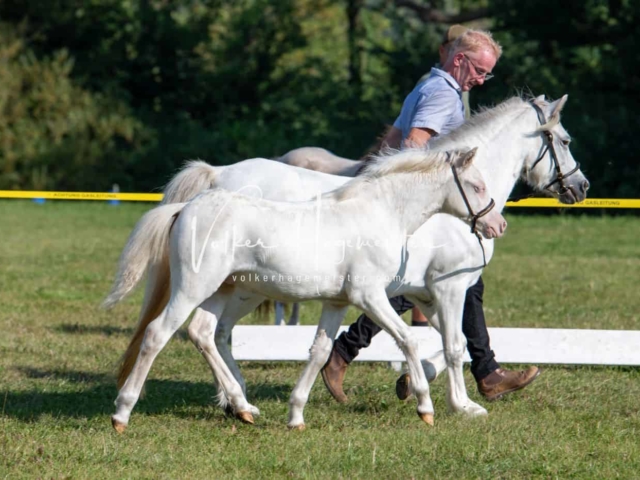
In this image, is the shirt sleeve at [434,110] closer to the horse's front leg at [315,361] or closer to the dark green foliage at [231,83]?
the horse's front leg at [315,361]

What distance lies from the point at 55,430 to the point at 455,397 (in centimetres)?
234

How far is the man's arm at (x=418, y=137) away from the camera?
6.13 m

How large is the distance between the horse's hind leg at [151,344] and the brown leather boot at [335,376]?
145cm

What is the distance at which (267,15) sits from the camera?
97.7 ft

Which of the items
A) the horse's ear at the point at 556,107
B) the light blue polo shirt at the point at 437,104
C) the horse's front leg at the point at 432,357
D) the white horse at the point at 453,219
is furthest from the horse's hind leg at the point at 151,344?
the horse's ear at the point at 556,107

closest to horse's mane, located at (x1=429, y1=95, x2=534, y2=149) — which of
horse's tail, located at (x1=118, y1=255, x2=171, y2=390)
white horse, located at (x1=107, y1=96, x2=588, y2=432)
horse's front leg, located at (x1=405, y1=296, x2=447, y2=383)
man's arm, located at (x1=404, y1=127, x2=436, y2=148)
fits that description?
white horse, located at (x1=107, y1=96, x2=588, y2=432)

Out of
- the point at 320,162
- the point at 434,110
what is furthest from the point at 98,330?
the point at 434,110

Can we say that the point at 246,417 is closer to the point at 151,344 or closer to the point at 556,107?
the point at 151,344

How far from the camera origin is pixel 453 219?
20.0 ft

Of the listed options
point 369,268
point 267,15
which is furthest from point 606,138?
point 369,268

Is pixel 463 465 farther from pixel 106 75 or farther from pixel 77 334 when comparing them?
pixel 106 75

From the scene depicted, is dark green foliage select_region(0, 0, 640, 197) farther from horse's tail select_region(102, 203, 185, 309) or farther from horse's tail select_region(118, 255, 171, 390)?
horse's tail select_region(102, 203, 185, 309)

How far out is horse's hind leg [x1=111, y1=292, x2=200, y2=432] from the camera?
206 inches

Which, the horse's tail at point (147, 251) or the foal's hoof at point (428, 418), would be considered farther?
the foal's hoof at point (428, 418)
